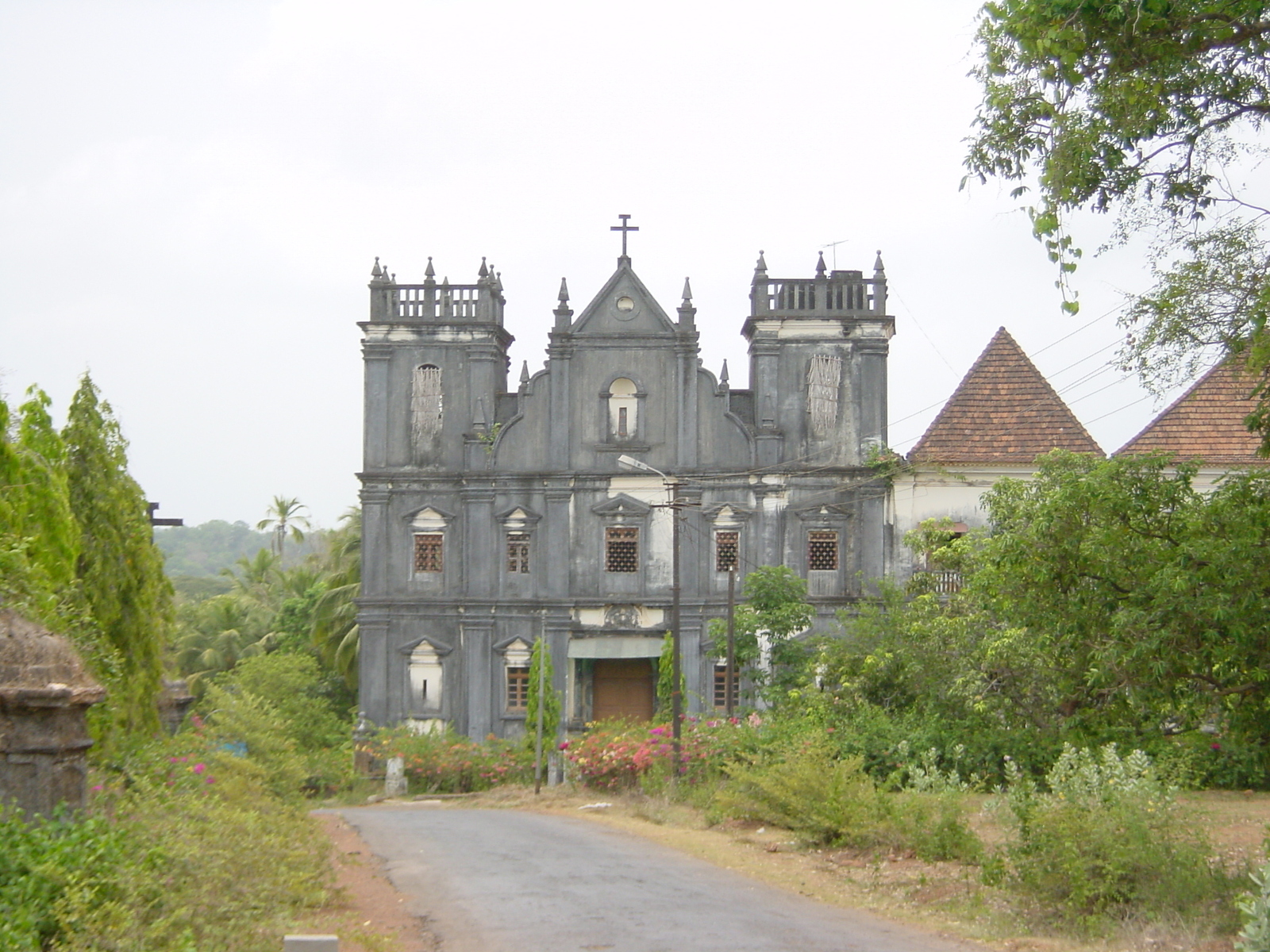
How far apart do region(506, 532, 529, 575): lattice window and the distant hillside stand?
95914mm

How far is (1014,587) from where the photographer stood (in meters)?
13.3

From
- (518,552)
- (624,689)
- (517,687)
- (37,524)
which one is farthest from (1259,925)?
(518,552)

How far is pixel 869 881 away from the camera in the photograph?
1305 centimetres

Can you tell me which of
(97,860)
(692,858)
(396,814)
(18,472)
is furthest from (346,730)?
(97,860)

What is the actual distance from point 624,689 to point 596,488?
191 inches

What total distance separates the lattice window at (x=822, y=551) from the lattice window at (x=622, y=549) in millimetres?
4036

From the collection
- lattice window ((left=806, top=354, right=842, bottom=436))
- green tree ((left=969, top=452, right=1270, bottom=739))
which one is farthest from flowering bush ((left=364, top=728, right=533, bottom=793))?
green tree ((left=969, top=452, right=1270, bottom=739))

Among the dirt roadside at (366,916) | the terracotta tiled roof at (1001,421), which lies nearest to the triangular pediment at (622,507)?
the terracotta tiled roof at (1001,421)

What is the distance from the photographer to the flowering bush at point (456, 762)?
2875cm

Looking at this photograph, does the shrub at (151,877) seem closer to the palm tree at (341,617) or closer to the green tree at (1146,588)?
the green tree at (1146,588)

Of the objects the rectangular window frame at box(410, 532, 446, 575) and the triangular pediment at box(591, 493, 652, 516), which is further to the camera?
the rectangular window frame at box(410, 532, 446, 575)

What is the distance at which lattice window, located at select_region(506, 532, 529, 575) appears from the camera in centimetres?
3212

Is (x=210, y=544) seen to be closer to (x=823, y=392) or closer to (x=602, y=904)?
(x=823, y=392)

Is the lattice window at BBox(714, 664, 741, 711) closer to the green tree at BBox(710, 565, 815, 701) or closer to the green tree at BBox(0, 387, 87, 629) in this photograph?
the green tree at BBox(710, 565, 815, 701)
